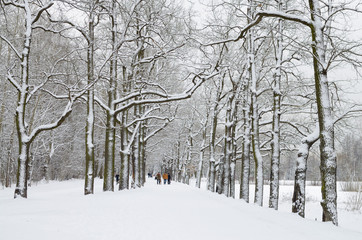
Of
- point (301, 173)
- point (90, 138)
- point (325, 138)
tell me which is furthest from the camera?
point (90, 138)

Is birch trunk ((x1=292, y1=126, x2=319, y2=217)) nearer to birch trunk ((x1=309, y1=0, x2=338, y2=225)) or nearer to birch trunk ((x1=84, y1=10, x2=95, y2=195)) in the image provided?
birch trunk ((x1=309, y1=0, x2=338, y2=225))

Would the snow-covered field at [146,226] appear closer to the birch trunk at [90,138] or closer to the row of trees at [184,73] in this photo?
the row of trees at [184,73]

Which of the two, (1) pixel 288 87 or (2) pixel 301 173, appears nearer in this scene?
(2) pixel 301 173

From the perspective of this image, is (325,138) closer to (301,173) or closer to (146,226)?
(301,173)

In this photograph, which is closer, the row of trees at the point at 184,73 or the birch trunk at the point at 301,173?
the row of trees at the point at 184,73

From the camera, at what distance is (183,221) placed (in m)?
6.54

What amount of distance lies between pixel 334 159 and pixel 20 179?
10.2 metres

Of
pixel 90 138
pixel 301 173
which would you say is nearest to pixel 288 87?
pixel 301 173

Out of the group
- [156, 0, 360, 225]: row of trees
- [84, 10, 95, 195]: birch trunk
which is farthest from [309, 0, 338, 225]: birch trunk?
[84, 10, 95, 195]: birch trunk

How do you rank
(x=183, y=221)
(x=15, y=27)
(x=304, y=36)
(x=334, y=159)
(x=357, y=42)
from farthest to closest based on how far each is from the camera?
1. (x=15, y=27)
2. (x=304, y=36)
3. (x=357, y=42)
4. (x=334, y=159)
5. (x=183, y=221)

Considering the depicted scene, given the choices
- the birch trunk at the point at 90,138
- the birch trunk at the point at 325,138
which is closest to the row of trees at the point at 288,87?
the birch trunk at the point at 325,138

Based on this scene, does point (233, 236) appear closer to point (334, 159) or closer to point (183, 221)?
point (183, 221)

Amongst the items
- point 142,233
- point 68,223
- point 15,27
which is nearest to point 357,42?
point 142,233

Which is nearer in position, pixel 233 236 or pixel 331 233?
pixel 233 236
